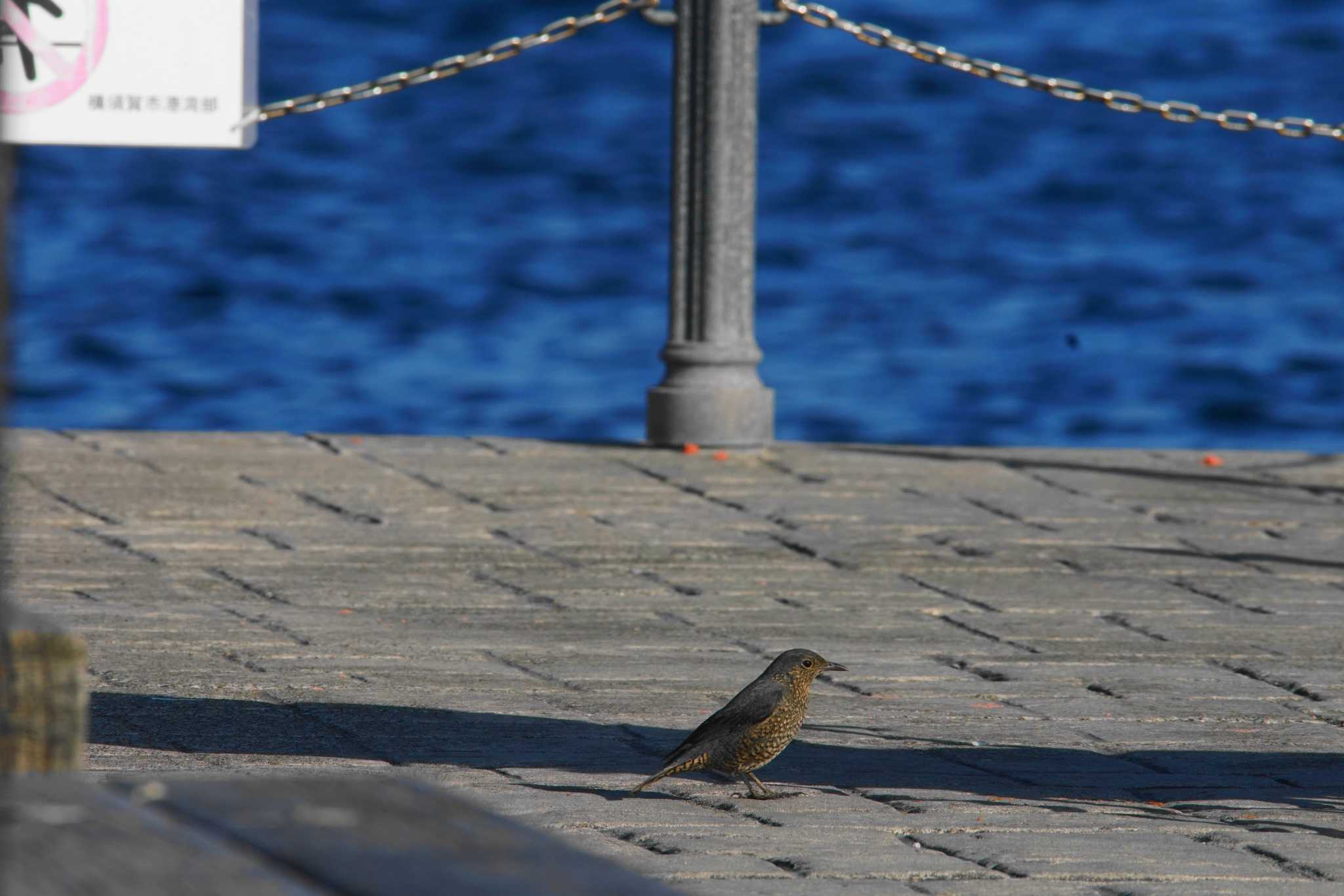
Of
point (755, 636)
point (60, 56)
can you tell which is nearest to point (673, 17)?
point (60, 56)

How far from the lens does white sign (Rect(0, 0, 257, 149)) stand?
6.84 metres

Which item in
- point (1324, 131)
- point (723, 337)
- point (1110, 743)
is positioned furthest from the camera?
point (723, 337)

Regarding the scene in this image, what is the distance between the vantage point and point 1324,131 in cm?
772

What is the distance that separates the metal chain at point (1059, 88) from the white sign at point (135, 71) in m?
2.01

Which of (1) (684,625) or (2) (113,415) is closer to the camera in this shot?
(1) (684,625)

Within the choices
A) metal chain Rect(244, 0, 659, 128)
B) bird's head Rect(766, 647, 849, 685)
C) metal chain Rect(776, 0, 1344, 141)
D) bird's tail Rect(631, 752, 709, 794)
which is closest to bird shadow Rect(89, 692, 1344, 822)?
bird's tail Rect(631, 752, 709, 794)

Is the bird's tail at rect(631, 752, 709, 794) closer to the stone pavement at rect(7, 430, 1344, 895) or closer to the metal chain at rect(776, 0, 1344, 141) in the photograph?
the stone pavement at rect(7, 430, 1344, 895)

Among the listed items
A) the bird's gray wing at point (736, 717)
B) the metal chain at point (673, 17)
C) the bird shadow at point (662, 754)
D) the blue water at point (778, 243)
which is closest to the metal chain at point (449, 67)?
the metal chain at point (673, 17)

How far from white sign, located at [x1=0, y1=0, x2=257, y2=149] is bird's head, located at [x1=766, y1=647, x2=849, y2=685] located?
3.12 metres

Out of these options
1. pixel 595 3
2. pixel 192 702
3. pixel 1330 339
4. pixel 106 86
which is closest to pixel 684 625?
pixel 192 702

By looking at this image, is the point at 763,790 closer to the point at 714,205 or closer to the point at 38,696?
the point at 38,696

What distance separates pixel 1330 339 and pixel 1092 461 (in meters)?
15.2

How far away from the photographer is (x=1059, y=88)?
795 cm

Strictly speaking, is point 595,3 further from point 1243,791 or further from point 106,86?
point 1243,791
